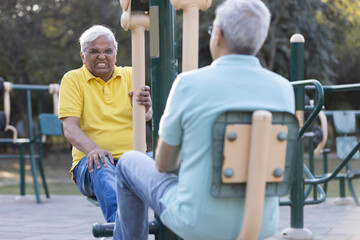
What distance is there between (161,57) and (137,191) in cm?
78

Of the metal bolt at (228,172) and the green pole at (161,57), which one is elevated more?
the green pole at (161,57)

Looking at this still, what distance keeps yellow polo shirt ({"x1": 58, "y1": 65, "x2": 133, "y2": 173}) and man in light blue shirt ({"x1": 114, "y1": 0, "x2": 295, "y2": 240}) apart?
1.12 metres

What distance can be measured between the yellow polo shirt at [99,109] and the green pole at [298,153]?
4.97 feet

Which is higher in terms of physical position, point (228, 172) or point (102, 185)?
point (228, 172)

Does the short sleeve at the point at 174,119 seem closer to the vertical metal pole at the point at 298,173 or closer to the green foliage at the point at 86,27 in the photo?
the vertical metal pole at the point at 298,173

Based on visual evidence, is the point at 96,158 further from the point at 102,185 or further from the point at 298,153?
the point at 298,153

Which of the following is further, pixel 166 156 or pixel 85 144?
pixel 85 144

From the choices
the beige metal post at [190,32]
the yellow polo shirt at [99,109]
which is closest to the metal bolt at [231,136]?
the beige metal post at [190,32]

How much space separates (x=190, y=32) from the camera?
107 inches

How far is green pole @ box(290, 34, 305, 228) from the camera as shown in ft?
14.1

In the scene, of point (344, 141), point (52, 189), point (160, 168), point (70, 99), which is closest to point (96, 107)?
point (70, 99)

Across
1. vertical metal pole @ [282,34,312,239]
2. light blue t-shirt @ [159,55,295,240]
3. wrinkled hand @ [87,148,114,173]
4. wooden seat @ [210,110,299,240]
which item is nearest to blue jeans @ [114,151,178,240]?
light blue t-shirt @ [159,55,295,240]

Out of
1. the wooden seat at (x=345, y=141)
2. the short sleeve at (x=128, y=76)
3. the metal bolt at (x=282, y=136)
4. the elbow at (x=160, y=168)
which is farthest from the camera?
the wooden seat at (x=345, y=141)

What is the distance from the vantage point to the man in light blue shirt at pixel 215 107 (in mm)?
2029
